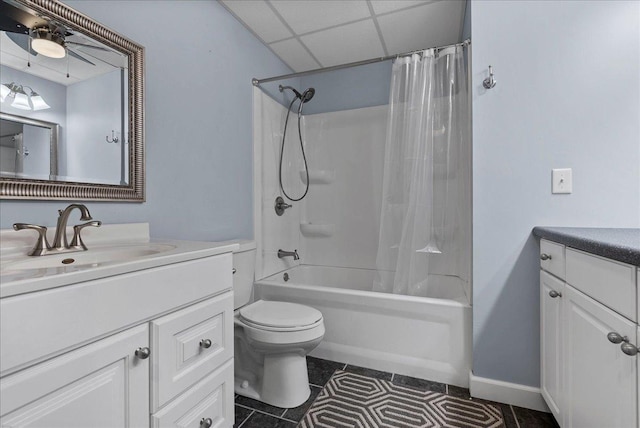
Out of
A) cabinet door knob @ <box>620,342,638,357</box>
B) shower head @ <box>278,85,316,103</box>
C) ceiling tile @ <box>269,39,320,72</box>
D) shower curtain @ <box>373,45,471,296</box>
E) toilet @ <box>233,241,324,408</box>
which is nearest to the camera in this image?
cabinet door knob @ <box>620,342,638,357</box>

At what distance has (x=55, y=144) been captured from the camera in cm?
109

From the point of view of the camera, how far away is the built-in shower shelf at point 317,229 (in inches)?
107

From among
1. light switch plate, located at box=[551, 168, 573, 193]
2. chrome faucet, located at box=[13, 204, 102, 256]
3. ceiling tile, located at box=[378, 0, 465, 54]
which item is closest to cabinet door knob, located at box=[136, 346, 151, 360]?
chrome faucet, located at box=[13, 204, 102, 256]

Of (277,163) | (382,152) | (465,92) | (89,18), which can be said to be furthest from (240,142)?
(465,92)

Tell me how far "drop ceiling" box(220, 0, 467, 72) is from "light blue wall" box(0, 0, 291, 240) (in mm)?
195

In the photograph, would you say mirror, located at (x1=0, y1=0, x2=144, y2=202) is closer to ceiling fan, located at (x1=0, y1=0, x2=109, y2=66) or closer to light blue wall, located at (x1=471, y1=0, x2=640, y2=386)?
ceiling fan, located at (x1=0, y1=0, x2=109, y2=66)

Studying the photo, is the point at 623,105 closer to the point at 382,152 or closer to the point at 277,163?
the point at 382,152

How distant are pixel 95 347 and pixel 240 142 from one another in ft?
5.01

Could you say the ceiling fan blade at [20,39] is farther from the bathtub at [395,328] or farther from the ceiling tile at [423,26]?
the ceiling tile at [423,26]

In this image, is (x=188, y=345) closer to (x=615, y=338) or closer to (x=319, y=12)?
(x=615, y=338)

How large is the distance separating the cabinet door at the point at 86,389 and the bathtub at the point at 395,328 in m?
1.18

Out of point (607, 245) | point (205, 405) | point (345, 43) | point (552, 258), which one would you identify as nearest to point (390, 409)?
point (205, 405)

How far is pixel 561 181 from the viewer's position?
140cm

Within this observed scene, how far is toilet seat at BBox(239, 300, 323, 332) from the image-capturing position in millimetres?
1422
